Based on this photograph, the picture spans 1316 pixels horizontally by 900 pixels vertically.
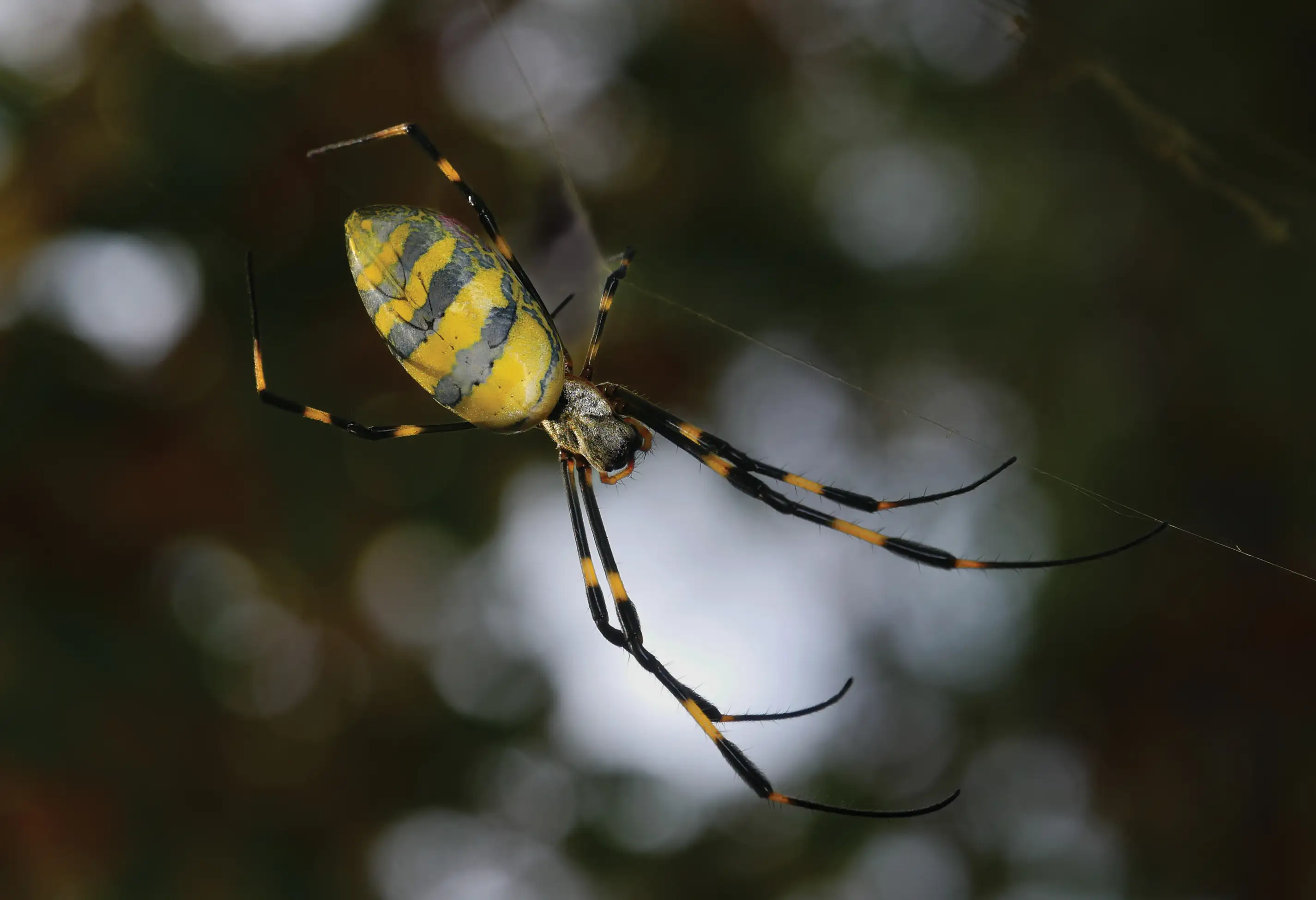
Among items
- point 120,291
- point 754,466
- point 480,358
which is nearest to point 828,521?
point 754,466

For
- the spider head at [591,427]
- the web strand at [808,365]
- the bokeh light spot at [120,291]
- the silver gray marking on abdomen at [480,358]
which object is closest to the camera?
the web strand at [808,365]

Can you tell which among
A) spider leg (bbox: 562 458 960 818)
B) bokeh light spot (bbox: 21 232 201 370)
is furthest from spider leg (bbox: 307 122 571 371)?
bokeh light spot (bbox: 21 232 201 370)

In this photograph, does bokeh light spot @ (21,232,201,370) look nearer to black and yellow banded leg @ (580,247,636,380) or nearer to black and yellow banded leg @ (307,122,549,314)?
black and yellow banded leg @ (307,122,549,314)

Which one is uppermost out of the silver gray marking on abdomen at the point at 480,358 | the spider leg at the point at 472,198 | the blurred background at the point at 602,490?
the spider leg at the point at 472,198

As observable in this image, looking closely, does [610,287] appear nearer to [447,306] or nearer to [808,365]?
[447,306]

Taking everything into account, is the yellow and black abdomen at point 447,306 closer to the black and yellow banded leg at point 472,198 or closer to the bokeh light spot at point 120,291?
the black and yellow banded leg at point 472,198

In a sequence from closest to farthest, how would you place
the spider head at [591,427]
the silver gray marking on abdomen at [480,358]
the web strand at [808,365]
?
1. the web strand at [808,365]
2. the silver gray marking on abdomen at [480,358]
3. the spider head at [591,427]

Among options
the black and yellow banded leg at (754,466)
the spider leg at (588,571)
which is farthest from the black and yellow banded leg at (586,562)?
the black and yellow banded leg at (754,466)
